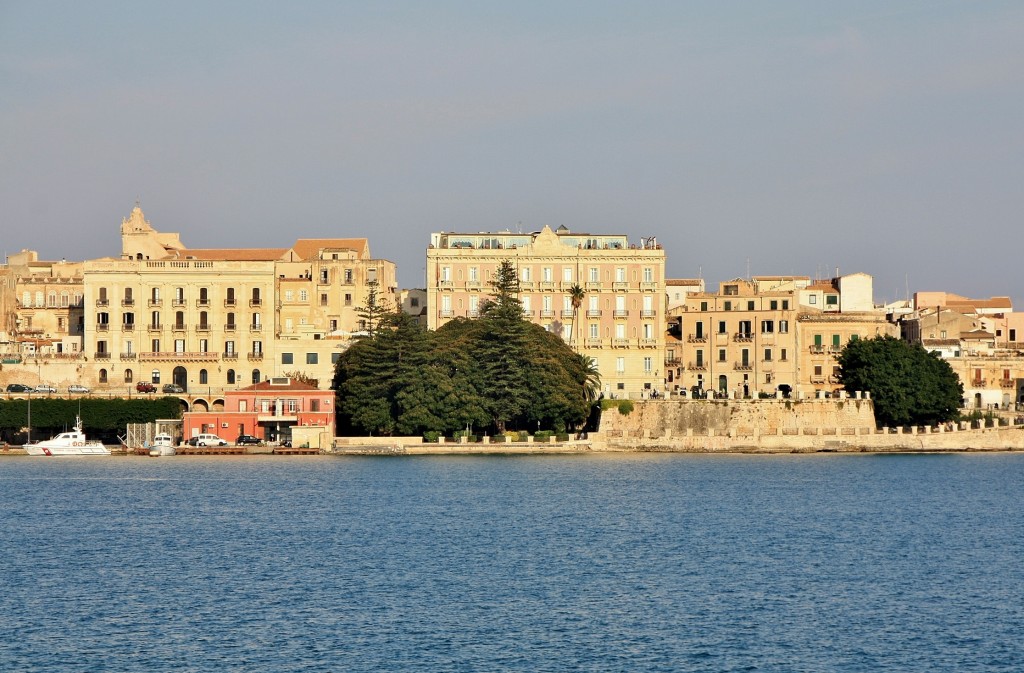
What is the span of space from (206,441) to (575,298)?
22752mm

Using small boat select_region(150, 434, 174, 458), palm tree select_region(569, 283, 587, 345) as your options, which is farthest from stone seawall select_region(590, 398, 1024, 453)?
small boat select_region(150, 434, 174, 458)

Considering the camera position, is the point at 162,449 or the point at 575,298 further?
the point at 575,298

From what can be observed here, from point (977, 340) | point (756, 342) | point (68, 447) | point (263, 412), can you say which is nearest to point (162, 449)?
point (68, 447)

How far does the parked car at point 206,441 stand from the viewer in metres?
85.6

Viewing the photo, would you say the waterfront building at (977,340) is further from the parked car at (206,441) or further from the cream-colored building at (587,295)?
the parked car at (206,441)

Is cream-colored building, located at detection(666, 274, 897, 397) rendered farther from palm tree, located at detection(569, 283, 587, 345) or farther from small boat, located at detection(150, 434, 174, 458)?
small boat, located at detection(150, 434, 174, 458)

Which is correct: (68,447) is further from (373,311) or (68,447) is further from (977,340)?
(977,340)

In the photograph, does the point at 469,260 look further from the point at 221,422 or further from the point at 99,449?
the point at 99,449

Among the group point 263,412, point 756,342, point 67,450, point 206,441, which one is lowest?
point 67,450

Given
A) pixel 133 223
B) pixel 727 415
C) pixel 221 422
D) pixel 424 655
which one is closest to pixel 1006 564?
pixel 424 655

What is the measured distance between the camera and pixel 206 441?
281 feet

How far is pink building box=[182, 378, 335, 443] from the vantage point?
3398 inches

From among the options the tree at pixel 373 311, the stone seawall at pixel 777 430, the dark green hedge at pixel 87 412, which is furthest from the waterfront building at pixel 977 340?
the dark green hedge at pixel 87 412

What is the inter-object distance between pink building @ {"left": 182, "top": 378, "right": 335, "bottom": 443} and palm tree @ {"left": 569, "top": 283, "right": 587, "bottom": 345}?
1661 cm
